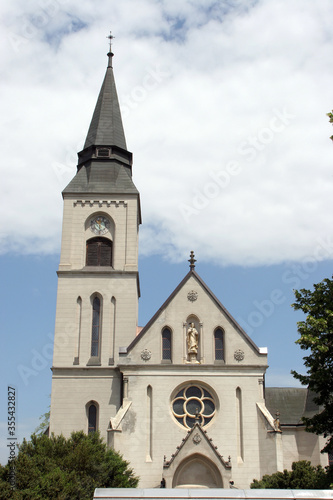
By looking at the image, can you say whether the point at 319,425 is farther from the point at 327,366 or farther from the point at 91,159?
the point at 91,159

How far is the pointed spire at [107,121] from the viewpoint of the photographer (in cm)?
4478

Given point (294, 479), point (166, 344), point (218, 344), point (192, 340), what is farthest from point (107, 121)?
point (294, 479)

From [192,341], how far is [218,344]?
1655mm

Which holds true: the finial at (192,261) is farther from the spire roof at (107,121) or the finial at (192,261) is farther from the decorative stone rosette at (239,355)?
the spire roof at (107,121)

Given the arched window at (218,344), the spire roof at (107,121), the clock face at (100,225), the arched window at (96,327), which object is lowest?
the arched window at (218,344)

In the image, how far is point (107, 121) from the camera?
46.1 metres

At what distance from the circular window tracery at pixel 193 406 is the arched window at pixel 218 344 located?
2137 millimetres

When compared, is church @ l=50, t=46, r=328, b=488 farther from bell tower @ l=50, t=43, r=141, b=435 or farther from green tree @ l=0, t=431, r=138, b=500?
green tree @ l=0, t=431, r=138, b=500

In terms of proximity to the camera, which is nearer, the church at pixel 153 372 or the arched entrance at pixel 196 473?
the arched entrance at pixel 196 473

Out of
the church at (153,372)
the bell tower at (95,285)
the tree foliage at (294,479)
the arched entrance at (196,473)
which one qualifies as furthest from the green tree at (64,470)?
the tree foliage at (294,479)

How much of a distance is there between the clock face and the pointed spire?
615cm

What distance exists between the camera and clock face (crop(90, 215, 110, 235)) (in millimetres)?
41281

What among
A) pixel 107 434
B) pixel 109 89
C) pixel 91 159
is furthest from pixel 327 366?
pixel 109 89

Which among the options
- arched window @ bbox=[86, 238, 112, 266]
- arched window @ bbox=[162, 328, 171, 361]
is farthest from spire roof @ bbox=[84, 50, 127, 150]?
arched window @ bbox=[162, 328, 171, 361]
